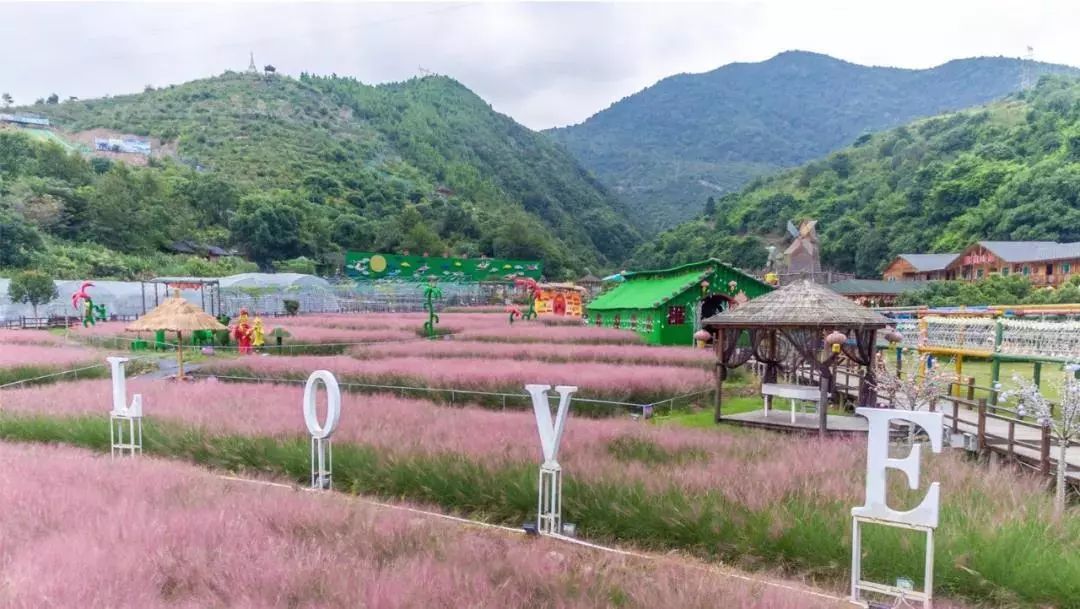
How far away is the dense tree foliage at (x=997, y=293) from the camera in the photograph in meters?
31.0

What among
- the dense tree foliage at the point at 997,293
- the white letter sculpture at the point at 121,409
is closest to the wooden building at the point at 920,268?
the dense tree foliage at the point at 997,293

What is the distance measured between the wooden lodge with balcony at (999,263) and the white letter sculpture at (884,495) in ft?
138

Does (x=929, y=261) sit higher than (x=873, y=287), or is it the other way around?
(x=929, y=261)

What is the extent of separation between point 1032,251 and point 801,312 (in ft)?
143

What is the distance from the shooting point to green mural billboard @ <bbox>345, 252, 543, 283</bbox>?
55.7 meters

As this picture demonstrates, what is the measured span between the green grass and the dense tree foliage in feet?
105

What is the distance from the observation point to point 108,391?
37.1 feet

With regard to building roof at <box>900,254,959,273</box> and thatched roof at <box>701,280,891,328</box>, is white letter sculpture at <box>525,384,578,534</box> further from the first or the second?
building roof at <box>900,254,959,273</box>

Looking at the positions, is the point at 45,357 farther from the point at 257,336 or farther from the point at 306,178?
the point at 306,178

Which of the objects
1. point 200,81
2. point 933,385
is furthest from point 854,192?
point 200,81

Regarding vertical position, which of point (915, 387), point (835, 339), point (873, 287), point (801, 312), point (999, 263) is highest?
point (999, 263)

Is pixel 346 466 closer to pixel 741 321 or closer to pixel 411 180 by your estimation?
pixel 741 321

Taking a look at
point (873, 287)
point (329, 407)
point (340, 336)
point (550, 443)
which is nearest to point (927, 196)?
point (873, 287)

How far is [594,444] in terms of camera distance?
7664 millimetres
